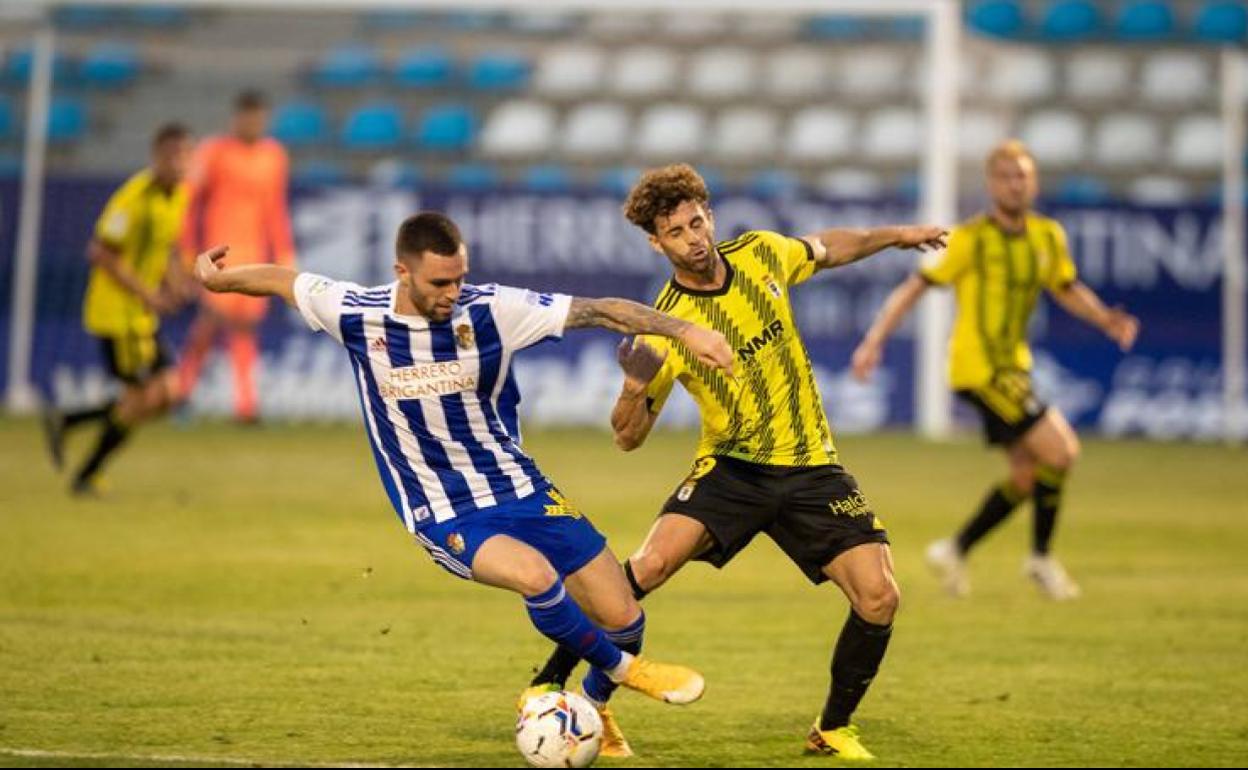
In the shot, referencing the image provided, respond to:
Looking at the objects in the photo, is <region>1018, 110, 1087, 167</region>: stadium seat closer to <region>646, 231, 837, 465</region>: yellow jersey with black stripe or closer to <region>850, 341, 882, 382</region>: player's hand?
<region>850, 341, 882, 382</region>: player's hand

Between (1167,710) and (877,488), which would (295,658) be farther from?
(877,488)

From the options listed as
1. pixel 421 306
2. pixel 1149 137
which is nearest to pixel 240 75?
pixel 1149 137

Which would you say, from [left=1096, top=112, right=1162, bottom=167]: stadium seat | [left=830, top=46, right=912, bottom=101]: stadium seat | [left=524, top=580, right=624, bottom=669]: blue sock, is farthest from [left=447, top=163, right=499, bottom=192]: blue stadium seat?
[left=524, top=580, right=624, bottom=669]: blue sock

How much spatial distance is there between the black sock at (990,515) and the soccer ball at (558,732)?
5128 millimetres

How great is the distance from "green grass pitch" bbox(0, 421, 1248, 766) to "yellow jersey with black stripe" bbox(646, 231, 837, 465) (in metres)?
1.00

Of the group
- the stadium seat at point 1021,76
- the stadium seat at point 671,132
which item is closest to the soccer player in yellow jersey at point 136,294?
the stadium seat at point 671,132

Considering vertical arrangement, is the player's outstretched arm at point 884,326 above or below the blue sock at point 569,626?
above

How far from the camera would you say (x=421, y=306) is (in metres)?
7.18

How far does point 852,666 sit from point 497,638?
2869 millimetres

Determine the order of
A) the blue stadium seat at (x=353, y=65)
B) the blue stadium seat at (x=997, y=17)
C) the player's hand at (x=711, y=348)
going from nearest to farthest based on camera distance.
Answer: the player's hand at (x=711, y=348), the blue stadium seat at (x=353, y=65), the blue stadium seat at (x=997, y=17)

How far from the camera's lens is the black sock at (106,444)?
15203mm

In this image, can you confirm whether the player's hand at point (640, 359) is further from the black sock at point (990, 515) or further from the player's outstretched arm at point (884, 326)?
the black sock at point (990, 515)

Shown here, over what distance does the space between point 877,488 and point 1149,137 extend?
24.6ft

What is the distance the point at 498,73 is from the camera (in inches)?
902
